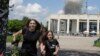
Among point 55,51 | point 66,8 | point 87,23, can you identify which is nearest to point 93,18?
point 87,23

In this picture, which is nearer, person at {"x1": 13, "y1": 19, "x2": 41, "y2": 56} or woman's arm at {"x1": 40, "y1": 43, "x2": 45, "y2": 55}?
person at {"x1": 13, "y1": 19, "x2": 41, "y2": 56}

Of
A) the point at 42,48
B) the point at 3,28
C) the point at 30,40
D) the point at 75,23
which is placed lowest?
the point at 75,23

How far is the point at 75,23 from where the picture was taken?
108 metres

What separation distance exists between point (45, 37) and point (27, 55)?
0.81 m

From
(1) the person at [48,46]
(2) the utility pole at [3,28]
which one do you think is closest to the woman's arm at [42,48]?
(1) the person at [48,46]

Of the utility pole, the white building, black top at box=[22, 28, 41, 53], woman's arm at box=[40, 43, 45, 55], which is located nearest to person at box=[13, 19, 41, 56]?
black top at box=[22, 28, 41, 53]

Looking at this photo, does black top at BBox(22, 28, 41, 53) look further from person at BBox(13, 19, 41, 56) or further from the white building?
the white building

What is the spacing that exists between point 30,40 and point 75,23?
9978cm

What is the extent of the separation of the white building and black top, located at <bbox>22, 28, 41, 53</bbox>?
92.1 m

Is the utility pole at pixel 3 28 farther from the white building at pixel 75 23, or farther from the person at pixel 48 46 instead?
the white building at pixel 75 23

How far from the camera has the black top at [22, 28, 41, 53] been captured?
8.59 m

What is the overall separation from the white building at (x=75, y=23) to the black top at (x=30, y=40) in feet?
302

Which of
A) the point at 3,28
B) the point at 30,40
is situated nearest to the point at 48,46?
the point at 30,40

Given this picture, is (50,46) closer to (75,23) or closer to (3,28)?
(3,28)
